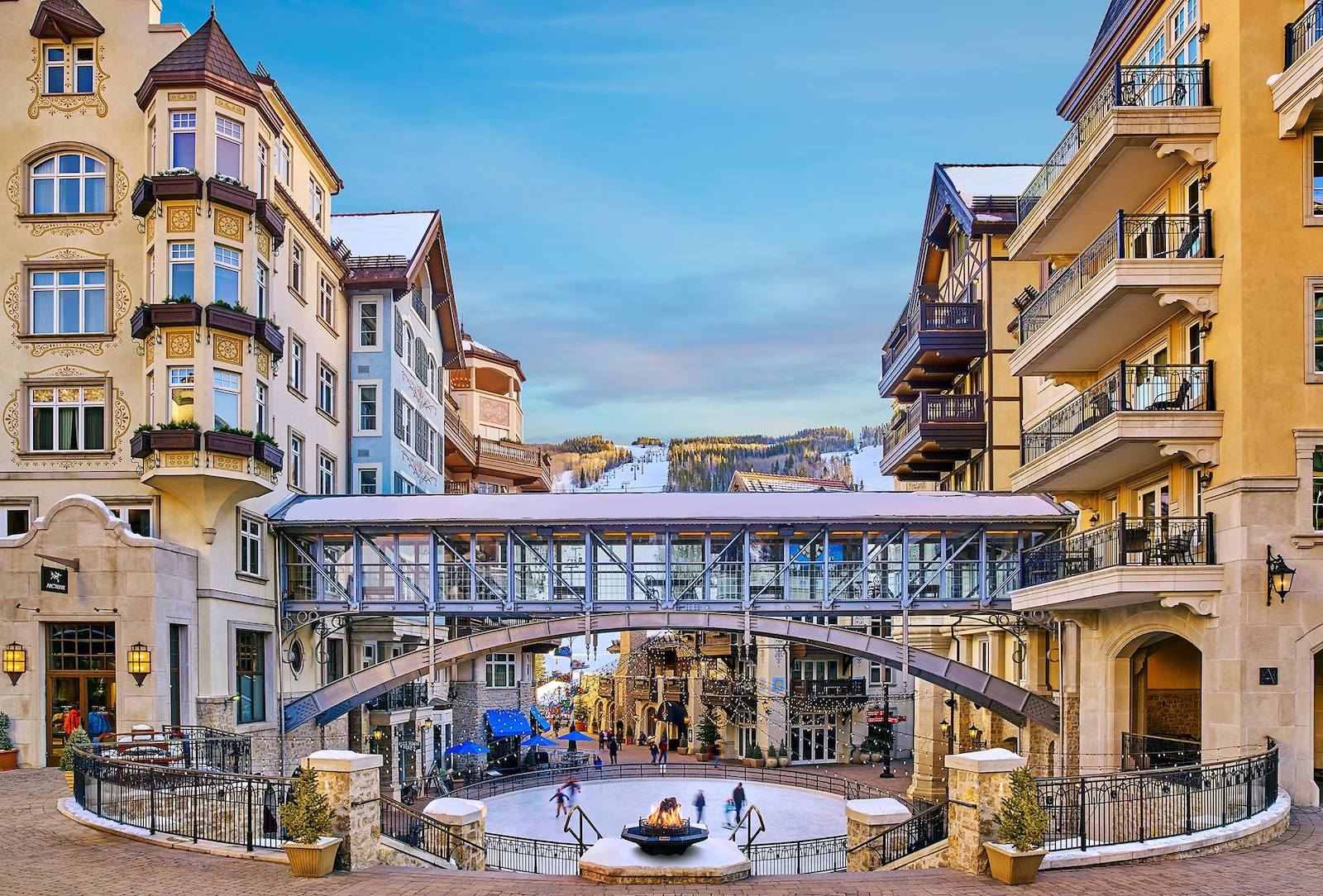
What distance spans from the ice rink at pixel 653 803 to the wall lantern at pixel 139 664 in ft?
48.7

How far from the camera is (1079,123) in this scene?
28984 millimetres

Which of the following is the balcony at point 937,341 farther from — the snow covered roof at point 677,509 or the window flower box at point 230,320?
the window flower box at point 230,320

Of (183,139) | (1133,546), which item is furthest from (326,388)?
(1133,546)

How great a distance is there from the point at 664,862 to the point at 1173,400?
1276 centimetres

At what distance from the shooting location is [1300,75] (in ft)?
73.0

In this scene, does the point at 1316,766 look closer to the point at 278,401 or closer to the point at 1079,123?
the point at 1079,123

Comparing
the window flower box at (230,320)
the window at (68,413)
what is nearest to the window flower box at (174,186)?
the window flower box at (230,320)

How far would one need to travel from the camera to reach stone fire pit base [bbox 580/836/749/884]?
2059cm

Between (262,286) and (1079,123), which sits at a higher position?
(1079,123)

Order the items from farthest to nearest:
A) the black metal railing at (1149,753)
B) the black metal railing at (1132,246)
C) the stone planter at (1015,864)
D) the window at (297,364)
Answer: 1. the window at (297,364)
2. the black metal railing at (1149,753)
3. the black metal railing at (1132,246)
4. the stone planter at (1015,864)

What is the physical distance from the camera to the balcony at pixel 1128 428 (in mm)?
23953

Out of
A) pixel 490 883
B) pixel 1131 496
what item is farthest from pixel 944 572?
pixel 490 883

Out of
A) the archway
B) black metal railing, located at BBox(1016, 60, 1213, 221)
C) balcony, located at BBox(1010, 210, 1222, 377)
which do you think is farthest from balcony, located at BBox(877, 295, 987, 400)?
black metal railing, located at BBox(1016, 60, 1213, 221)

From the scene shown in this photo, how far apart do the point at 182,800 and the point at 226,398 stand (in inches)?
594
